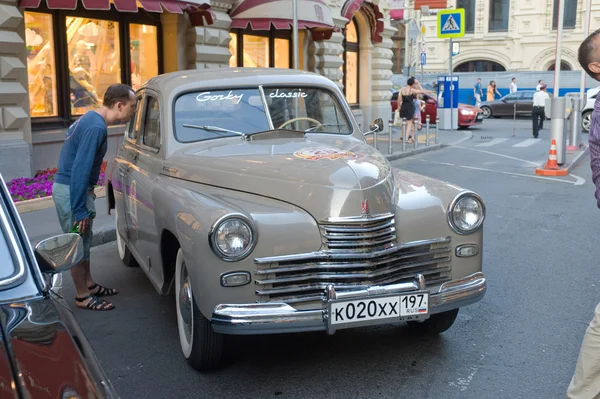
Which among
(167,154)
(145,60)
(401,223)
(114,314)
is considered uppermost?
(145,60)

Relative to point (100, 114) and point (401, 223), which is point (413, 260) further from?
point (100, 114)

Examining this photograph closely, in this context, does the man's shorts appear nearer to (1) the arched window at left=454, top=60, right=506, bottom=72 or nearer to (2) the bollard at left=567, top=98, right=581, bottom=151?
(2) the bollard at left=567, top=98, right=581, bottom=151

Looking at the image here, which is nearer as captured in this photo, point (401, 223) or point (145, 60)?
point (401, 223)

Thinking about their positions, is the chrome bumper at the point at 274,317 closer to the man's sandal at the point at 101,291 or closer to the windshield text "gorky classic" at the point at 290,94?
the windshield text "gorky classic" at the point at 290,94

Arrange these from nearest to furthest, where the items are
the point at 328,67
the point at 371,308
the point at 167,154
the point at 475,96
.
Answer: the point at 371,308
the point at 167,154
the point at 328,67
the point at 475,96

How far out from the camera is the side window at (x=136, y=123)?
6.11 m

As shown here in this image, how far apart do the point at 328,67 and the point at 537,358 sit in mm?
16882

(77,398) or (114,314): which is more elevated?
(77,398)

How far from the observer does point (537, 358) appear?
457 cm

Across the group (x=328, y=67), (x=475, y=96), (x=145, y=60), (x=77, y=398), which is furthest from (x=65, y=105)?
(x=475, y=96)

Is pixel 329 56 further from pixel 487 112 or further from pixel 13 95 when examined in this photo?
pixel 487 112

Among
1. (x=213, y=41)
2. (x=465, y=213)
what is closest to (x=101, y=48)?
(x=213, y=41)

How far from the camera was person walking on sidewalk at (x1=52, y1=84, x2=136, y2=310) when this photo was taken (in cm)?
526

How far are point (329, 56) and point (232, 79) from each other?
15.5 m
